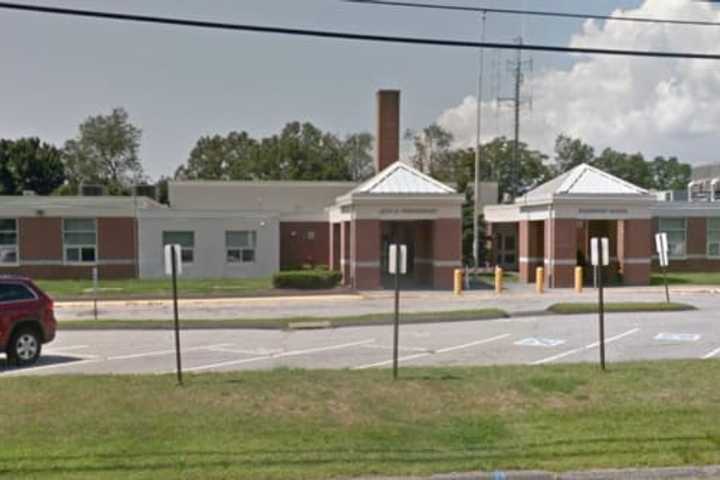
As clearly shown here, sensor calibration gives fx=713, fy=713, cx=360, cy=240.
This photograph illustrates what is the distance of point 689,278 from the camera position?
3728cm

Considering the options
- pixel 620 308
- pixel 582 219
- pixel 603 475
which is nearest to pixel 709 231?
pixel 582 219

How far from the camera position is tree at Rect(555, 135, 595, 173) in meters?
102

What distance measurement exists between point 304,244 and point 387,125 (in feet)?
30.2

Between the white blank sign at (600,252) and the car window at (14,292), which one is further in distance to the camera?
the car window at (14,292)

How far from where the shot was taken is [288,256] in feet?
138

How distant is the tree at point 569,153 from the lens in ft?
334

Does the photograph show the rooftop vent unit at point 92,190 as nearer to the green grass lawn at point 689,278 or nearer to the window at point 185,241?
the window at point 185,241

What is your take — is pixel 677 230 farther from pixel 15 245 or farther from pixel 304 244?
pixel 15 245

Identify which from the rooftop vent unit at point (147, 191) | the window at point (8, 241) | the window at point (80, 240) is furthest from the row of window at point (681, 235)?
the rooftop vent unit at point (147, 191)

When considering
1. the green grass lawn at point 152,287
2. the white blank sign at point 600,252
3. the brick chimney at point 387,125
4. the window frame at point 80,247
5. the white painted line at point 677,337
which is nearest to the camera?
the white blank sign at point 600,252

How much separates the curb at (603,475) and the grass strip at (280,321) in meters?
13.8

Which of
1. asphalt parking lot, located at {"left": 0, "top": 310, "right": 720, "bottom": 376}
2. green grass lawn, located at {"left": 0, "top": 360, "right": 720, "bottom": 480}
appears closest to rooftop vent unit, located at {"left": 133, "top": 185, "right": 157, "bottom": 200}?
asphalt parking lot, located at {"left": 0, "top": 310, "right": 720, "bottom": 376}

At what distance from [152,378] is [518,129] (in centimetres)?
5343

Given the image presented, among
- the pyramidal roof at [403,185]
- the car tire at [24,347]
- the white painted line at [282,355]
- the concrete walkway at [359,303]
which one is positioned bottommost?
the concrete walkway at [359,303]
